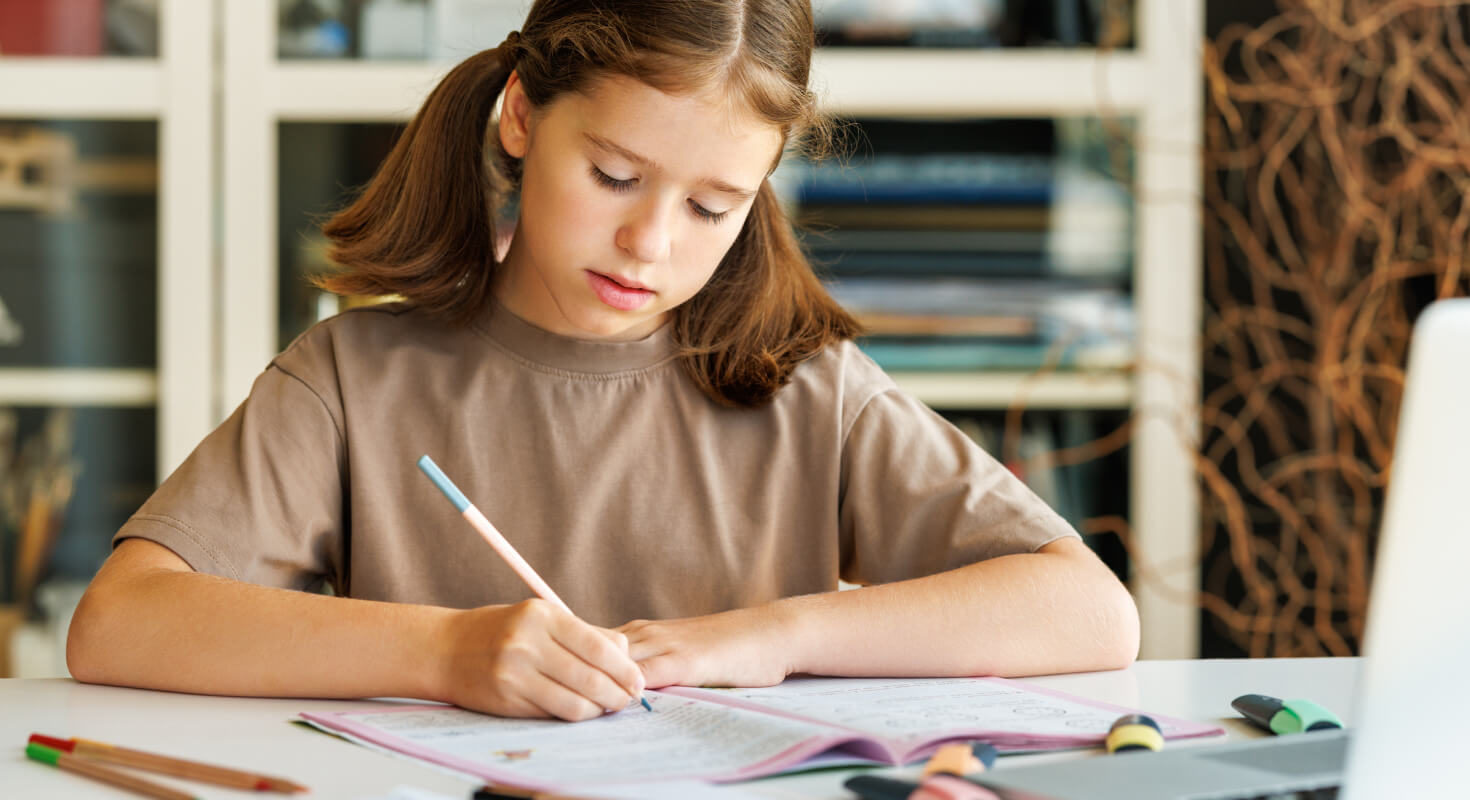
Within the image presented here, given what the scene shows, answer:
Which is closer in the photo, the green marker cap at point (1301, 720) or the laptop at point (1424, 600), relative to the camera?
the laptop at point (1424, 600)

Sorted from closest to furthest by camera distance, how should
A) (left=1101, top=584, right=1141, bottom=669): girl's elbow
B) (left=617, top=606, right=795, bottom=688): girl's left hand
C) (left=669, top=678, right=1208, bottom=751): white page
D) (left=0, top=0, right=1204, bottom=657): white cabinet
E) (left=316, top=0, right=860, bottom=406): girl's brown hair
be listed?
1. (left=669, top=678, right=1208, bottom=751): white page
2. (left=617, top=606, right=795, bottom=688): girl's left hand
3. (left=1101, top=584, right=1141, bottom=669): girl's elbow
4. (left=316, top=0, right=860, bottom=406): girl's brown hair
5. (left=0, top=0, right=1204, bottom=657): white cabinet

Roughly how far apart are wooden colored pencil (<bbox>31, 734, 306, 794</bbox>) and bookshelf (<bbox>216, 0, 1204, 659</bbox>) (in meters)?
1.48

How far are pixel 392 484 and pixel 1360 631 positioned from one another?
162cm

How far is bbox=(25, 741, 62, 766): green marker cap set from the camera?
0.68 metres

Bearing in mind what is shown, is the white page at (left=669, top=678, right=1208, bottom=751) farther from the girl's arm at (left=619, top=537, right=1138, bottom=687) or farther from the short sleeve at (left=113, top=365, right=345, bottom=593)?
the short sleeve at (left=113, top=365, right=345, bottom=593)

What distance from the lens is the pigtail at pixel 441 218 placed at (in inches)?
45.9

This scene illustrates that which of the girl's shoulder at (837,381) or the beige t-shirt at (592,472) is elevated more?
the girl's shoulder at (837,381)

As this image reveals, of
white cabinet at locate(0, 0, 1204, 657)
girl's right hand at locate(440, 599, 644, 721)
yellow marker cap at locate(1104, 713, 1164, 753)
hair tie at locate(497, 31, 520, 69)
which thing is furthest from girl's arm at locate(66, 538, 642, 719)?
white cabinet at locate(0, 0, 1204, 657)

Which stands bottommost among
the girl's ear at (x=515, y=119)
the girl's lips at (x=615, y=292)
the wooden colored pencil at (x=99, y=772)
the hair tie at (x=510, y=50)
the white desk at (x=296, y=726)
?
the white desk at (x=296, y=726)

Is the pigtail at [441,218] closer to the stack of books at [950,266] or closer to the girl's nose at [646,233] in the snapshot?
the girl's nose at [646,233]

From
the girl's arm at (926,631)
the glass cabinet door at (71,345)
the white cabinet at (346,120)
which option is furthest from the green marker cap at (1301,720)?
the glass cabinet door at (71,345)

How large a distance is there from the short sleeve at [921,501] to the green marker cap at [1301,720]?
0.92 ft

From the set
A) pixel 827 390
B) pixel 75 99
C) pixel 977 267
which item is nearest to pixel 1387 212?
pixel 977 267

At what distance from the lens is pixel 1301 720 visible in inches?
29.9
